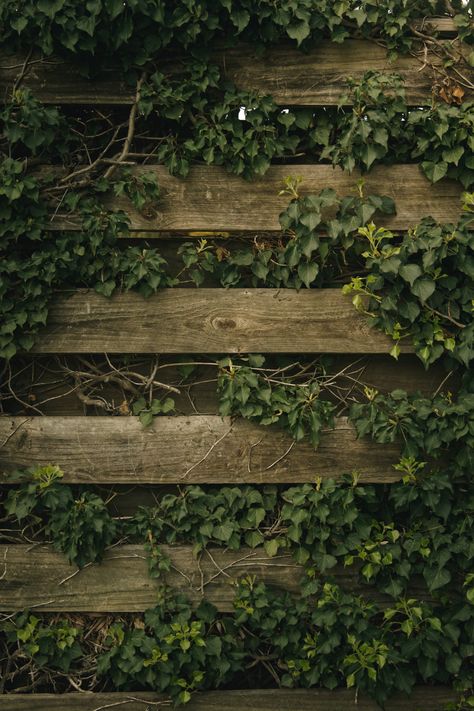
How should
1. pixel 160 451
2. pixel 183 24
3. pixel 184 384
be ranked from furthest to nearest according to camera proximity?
1. pixel 184 384
2. pixel 160 451
3. pixel 183 24

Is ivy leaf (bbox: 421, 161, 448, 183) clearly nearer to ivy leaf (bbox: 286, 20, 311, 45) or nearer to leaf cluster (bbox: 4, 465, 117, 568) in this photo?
ivy leaf (bbox: 286, 20, 311, 45)

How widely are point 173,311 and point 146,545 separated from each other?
87cm

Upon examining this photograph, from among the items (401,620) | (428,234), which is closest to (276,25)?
(428,234)

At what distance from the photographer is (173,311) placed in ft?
9.91

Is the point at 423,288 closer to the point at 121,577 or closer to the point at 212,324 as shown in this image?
the point at 212,324

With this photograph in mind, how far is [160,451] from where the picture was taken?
3010 millimetres

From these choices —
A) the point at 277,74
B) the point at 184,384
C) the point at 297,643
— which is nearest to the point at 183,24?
the point at 277,74

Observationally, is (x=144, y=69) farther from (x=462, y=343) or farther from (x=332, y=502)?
(x=332, y=502)

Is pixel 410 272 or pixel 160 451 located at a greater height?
pixel 410 272

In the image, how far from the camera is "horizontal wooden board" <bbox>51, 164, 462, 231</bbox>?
3039 millimetres

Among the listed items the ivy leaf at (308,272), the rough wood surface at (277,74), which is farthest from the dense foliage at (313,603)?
the rough wood surface at (277,74)

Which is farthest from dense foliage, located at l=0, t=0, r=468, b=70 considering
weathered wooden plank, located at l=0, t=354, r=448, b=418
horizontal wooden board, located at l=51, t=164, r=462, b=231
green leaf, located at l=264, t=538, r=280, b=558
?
green leaf, located at l=264, t=538, r=280, b=558

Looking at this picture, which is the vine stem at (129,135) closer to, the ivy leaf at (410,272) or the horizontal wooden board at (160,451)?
the horizontal wooden board at (160,451)

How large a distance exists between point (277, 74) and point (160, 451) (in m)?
1.48
